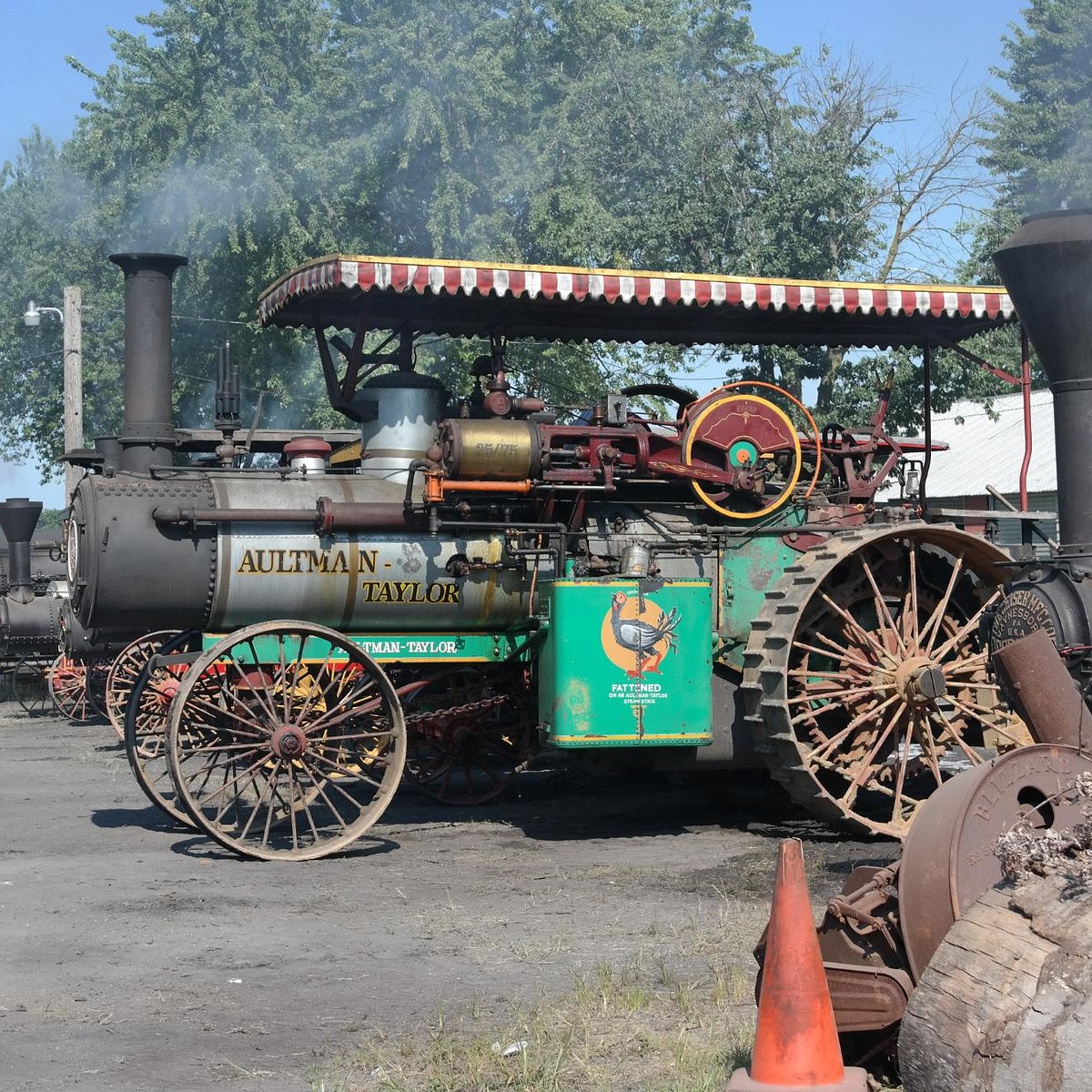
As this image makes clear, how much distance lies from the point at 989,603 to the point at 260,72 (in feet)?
67.5

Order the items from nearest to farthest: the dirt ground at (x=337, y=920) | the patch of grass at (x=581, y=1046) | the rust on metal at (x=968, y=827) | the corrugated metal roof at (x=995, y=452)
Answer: the rust on metal at (x=968, y=827) → the patch of grass at (x=581, y=1046) → the dirt ground at (x=337, y=920) → the corrugated metal roof at (x=995, y=452)

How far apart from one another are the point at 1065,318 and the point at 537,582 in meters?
3.16

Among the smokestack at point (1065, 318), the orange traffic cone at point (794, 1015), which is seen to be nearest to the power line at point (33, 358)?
the smokestack at point (1065, 318)

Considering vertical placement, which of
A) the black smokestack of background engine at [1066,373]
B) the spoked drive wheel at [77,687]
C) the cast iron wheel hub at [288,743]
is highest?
the black smokestack of background engine at [1066,373]

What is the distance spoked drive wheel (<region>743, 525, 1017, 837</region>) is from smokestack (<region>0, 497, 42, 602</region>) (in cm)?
1221

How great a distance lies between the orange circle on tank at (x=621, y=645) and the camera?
7961mm

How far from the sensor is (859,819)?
790 centimetres

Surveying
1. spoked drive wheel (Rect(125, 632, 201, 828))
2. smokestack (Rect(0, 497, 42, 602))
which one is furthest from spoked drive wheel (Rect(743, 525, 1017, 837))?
smokestack (Rect(0, 497, 42, 602))

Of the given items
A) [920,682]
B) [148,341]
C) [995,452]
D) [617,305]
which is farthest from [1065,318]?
[995,452]

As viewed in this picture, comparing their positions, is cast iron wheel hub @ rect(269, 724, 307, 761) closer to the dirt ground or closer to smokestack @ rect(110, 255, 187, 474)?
the dirt ground

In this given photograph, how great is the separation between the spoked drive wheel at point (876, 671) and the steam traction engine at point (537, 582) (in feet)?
0.06

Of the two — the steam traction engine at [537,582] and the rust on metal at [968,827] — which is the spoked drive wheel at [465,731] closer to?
the steam traction engine at [537,582]

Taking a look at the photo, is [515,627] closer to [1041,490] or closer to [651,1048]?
[651,1048]

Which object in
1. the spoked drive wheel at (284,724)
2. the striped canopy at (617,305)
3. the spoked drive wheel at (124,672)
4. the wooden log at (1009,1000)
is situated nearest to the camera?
the wooden log at (1009,1000)
